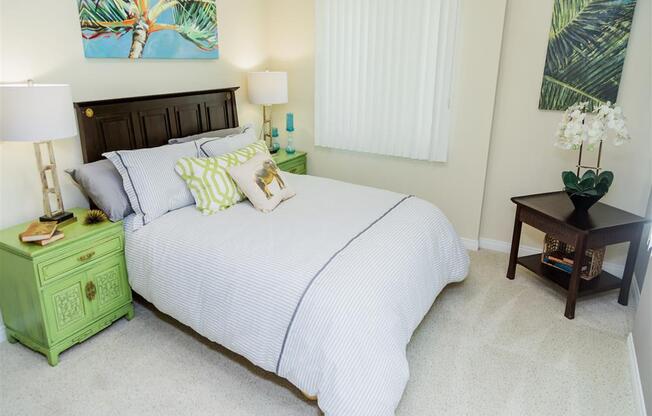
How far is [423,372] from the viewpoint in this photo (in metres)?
2.29

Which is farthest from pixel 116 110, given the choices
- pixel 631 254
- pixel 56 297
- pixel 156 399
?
pixel 631 254

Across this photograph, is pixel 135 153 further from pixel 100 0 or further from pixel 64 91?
pixel 100 0

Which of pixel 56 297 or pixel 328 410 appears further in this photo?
pixel 56 297

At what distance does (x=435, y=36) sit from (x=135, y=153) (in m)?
2.30

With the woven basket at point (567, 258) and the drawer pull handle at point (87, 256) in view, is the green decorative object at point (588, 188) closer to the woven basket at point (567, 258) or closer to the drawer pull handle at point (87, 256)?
the woven basket at point (567, 258)

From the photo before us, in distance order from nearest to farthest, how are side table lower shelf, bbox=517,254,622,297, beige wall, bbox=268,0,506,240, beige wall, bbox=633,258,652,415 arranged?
1. beige wall, bbox=633,258,652,415
2. side table lower shelf, bbox=517,254,622,297
3. beige wall, bbox=268,0,506,240

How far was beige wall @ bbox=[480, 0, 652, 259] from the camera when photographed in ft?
9.59

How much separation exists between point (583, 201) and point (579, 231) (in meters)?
0.30

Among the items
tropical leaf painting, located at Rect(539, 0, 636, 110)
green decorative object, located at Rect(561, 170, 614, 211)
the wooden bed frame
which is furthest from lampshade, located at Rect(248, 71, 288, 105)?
green decorative object, located at Rect(561, 170, 614, 211)

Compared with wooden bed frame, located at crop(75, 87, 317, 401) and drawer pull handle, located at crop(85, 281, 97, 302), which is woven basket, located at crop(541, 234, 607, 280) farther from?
drawer pull handle, located at crop(85, 281, 97, 302)

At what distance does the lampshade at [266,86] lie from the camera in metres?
3.73

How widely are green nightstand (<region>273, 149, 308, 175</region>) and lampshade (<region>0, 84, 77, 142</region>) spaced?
189cm

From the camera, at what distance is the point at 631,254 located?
276 cm

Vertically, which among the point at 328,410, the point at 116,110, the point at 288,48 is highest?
the point at 288,48
